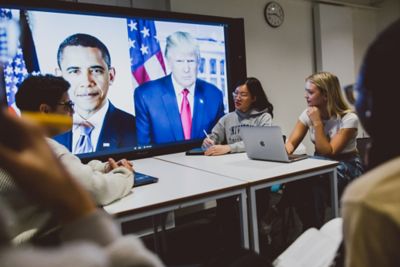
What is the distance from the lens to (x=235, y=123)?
2.93 m

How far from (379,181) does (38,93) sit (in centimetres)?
135

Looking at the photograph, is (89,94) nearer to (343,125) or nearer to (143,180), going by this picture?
(143,180)

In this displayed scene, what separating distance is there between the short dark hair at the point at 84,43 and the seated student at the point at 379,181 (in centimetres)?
241

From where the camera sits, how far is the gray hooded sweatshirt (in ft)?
9.26

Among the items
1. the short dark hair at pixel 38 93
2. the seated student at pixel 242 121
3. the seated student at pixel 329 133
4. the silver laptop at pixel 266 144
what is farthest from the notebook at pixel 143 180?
the seated student at pixel 329 133

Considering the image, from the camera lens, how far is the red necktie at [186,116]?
317 centimetres

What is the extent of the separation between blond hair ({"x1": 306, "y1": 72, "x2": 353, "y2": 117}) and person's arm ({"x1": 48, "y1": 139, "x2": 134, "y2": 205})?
5.14ft

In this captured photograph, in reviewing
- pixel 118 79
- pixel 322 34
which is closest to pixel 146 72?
pixel 118 79

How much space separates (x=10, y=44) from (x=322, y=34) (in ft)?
15.5

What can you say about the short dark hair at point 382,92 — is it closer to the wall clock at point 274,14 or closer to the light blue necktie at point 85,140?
the light blue necktie at point 85,140

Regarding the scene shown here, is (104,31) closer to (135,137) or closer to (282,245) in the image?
(135,137)

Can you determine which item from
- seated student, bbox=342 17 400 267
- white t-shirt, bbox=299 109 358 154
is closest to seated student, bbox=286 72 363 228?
white t-shirt, bbox=299 109 358 154

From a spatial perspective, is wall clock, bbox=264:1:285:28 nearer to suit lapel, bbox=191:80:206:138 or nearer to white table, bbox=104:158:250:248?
suit lapel, bbox=191:80:206:138

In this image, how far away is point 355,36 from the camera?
17.3 feet
